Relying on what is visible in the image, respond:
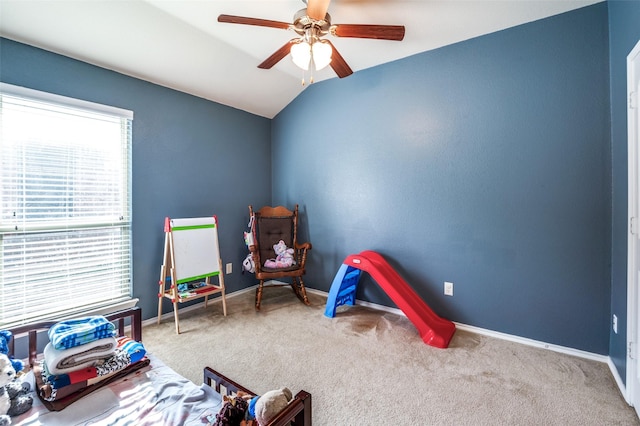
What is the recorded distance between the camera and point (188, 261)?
290 cm

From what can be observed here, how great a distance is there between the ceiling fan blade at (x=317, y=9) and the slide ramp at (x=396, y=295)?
6.46 ft

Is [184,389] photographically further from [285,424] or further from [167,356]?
[167,356]

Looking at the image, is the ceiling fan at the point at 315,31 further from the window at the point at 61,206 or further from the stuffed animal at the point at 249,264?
the stuffed animal at the point at 249,264

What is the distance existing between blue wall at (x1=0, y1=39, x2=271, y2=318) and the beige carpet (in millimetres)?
884

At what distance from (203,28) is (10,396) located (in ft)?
8.58

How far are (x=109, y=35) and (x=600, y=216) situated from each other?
394 centimetres

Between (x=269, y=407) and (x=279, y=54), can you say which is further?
(x=279, y=54)

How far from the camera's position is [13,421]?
1.09 meters

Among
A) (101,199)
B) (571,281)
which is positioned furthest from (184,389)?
(571,281)

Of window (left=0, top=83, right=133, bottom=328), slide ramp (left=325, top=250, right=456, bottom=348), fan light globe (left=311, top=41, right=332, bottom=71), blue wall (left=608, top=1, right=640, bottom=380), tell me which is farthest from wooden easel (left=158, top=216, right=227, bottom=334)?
blue wall (left=608, top=1, right=640, bottom=380)

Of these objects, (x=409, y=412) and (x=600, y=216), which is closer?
(x=409, y=412)

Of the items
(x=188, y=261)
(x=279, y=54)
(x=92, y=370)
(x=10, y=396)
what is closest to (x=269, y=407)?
(x=92, y=370)

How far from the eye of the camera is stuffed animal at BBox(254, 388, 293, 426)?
904mm

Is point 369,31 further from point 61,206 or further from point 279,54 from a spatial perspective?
point 61,206
